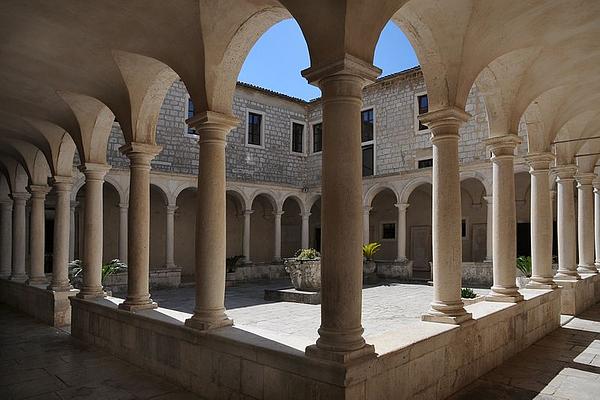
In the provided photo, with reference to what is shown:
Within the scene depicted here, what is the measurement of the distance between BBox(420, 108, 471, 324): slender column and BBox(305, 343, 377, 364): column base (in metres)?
1.78

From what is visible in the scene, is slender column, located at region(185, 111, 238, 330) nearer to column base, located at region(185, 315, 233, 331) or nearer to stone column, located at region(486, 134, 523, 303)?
column base, located at region(185, 315, 233, 331)

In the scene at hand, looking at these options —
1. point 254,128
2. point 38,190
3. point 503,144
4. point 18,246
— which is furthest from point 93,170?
point 254,128

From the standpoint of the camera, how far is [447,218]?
5.11 metres

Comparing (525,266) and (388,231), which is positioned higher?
(388,231)

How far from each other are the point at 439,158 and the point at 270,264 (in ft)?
44.6

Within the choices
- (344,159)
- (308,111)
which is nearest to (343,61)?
(344,159)

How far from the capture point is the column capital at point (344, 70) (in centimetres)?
353

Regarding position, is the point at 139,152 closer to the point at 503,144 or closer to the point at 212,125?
the point at 212,125

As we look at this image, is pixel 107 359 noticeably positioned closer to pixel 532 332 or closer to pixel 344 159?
pixel 344 159

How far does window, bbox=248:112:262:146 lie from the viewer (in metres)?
20.3

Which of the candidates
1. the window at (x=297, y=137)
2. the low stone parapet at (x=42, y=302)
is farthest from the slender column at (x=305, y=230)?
the low stone parapet at (x=42, y=302)

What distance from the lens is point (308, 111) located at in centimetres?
2270

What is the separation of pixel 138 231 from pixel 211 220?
1897 millimetres

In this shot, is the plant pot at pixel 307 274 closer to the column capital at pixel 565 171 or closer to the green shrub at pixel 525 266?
the green shrub at pixel 525 266
